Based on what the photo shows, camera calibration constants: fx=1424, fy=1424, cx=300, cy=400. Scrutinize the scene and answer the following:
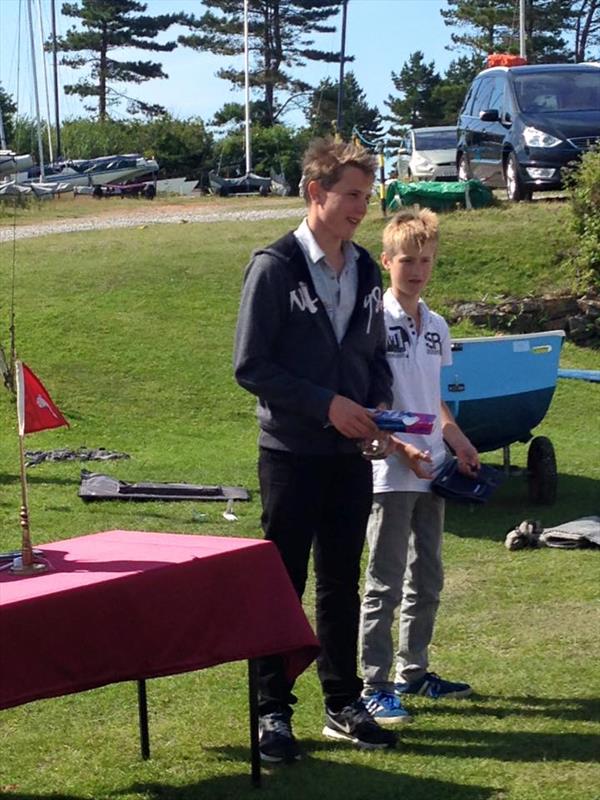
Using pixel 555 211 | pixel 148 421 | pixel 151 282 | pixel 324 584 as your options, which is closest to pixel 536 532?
pixel 324 584

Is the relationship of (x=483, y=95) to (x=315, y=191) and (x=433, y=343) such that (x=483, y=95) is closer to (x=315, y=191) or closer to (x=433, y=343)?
(x=433, y=343)

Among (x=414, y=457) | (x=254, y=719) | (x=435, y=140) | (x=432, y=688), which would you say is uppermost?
(x=435, y=140)

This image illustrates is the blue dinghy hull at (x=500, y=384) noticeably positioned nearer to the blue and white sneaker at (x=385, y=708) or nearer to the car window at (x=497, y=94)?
the blue and white sneaker at (x=385, y=708)

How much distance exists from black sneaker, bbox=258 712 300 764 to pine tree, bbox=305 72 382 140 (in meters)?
53.7

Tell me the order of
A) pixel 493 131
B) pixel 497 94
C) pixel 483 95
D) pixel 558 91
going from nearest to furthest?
pixel 558 91 → pixel 493 131 → pixel 497 94 → pixel 483 95

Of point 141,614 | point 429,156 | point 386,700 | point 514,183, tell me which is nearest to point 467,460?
point 386,700

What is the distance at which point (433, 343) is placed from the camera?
18.4 feet

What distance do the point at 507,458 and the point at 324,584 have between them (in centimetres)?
548

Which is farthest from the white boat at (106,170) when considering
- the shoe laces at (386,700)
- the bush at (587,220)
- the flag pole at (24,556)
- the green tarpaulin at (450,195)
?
the flag pole at (24,556)

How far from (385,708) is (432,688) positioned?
39cm

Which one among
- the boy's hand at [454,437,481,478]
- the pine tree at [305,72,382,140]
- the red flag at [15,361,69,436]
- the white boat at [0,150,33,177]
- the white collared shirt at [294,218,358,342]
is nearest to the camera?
the red flag at [15,361,69,436]


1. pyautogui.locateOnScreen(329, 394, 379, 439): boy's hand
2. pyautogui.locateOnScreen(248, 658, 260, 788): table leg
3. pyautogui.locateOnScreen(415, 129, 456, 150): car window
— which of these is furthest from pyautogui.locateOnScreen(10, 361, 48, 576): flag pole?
pyautogui.locateOnScreen(415, 129, 456, 150): car window

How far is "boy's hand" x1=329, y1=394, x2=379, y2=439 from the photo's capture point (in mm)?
4676

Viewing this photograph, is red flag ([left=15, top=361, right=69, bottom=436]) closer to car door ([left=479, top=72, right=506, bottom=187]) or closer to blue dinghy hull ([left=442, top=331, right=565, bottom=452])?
blue dinghy hull ([left=442, top=331, right=565, bottom=452])
